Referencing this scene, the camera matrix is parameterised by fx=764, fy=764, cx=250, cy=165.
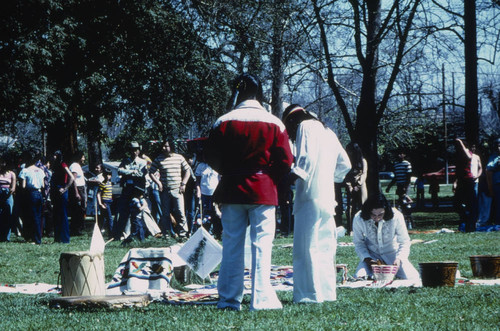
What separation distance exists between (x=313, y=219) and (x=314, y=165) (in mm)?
481

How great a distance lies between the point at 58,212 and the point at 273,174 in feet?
31.2

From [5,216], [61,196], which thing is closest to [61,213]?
[61,196]

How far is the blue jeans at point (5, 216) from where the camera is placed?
16.9 metres

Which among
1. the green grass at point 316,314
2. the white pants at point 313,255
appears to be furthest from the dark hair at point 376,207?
the white pants at point 313,255

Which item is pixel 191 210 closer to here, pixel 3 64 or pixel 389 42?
pixel 389 42

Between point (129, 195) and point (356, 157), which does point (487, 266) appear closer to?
point (356, 157)

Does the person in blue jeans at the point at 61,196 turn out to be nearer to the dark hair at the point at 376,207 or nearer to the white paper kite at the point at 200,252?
the white paper kite at the point at 200,252

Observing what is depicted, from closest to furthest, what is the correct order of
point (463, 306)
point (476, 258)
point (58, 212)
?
point (463, 306)
point (476, 258)
point (58, 212)

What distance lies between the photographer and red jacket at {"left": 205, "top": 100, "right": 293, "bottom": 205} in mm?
6414

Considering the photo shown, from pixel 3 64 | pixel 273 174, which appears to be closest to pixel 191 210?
pixel 3 64

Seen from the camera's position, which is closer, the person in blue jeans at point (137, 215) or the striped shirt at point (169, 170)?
the person in blue jeans at point (137, 215)

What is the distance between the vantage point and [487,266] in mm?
8469

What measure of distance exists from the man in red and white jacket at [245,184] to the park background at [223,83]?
0.40 meters

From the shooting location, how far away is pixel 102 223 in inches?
773
